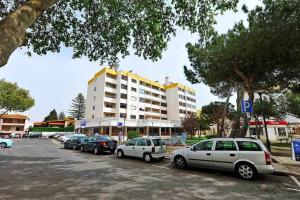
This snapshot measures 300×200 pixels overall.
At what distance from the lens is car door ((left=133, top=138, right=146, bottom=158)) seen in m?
12.9

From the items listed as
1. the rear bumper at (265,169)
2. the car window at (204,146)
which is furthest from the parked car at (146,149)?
the rear bumper at (265,169)

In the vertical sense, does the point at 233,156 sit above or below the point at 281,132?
below

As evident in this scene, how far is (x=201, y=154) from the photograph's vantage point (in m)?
9.35

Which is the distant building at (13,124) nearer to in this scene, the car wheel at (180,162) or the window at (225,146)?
the car wheel at (180,162)

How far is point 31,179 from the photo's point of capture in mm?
7676

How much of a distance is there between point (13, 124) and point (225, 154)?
8489cm

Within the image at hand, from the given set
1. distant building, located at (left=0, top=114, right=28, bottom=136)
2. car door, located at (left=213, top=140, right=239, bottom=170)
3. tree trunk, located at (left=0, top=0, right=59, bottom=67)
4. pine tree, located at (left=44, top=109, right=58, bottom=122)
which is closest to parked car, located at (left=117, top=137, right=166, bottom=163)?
car door, located at (left=213, top=140, right=239, bottom=170)

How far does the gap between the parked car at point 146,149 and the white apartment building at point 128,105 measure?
2596 cm

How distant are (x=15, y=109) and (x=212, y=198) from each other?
4751cm

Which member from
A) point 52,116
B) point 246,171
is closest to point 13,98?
point 246,171

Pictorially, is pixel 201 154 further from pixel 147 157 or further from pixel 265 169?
pixel 147 157

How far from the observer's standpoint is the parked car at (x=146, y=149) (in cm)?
1248

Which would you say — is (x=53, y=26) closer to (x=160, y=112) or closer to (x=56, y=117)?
(x=160, y=112)

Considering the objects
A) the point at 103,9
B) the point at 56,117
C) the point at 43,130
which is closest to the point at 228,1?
the point at 103,9
